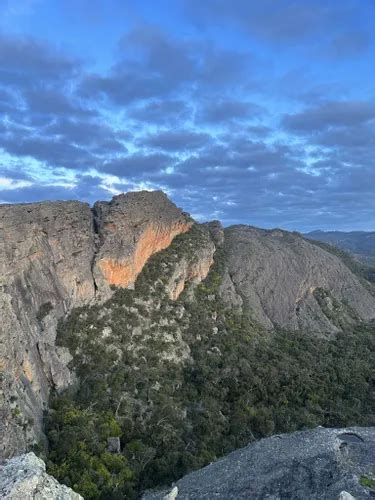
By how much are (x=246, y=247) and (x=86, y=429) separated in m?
76.4

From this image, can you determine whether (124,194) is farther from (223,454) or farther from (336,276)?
(336,276)

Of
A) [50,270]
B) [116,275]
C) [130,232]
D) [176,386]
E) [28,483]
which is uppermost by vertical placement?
[130,232]

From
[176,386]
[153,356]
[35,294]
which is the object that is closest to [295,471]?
[176,386]

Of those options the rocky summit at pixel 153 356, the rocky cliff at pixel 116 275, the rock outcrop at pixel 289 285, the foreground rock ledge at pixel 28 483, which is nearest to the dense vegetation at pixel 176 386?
the rocky summit at pixel 153 356

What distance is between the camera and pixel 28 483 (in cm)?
2134

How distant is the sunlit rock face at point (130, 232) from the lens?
7606 cm

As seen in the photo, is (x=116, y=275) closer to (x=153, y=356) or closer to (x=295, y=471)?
(x=153, y=356)

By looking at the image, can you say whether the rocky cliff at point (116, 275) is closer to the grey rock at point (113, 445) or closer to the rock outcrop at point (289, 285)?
Result: the rock outcrop at point (289, 285)

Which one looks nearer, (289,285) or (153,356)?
(153,356)

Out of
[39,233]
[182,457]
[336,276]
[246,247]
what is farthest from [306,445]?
[336,276]

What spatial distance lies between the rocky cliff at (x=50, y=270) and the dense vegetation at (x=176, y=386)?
9.89 feet

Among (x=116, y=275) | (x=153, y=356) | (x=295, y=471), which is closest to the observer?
(x=295, y=471)

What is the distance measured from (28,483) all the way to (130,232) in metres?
62.9

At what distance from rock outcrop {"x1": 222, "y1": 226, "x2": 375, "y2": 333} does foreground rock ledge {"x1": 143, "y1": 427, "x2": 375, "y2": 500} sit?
49973 millimetres
